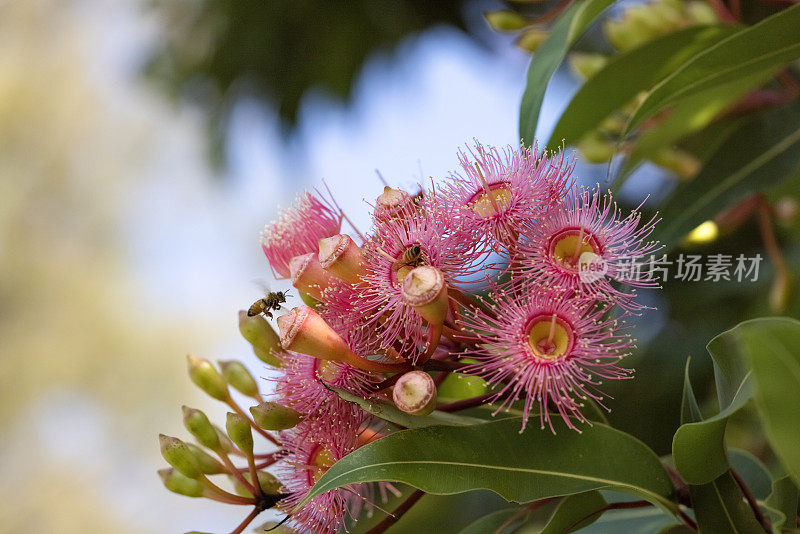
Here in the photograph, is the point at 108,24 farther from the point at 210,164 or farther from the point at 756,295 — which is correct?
the point at 756,295

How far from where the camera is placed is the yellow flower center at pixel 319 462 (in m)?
0.58

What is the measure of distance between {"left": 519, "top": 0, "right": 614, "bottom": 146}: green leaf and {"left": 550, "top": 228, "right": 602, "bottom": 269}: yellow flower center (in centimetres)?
17

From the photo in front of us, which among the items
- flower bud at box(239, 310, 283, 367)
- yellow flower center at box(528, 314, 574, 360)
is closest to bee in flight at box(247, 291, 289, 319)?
flower bud at box(239, 310, 283, 367)

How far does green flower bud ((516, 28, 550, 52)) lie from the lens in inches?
42.0

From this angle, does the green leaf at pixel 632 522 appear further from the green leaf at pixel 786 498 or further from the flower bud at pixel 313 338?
the flower bud at pixel 313 338

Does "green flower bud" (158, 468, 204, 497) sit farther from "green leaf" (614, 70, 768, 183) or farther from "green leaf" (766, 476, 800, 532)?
"green leaf" (614, 70, 768, 183)

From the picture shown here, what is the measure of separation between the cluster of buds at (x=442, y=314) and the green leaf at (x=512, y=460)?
0.02 m

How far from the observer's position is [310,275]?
0.57 meters

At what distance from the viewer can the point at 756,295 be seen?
4.72 feet

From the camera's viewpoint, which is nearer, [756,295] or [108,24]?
[756,295]

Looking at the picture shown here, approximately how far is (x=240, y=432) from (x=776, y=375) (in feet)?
1.28

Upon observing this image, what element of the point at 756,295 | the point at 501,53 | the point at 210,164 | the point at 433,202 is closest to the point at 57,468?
the point at 210,164

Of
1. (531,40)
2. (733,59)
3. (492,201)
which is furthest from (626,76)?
(492,201)

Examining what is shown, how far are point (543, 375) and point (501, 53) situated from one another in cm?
216
